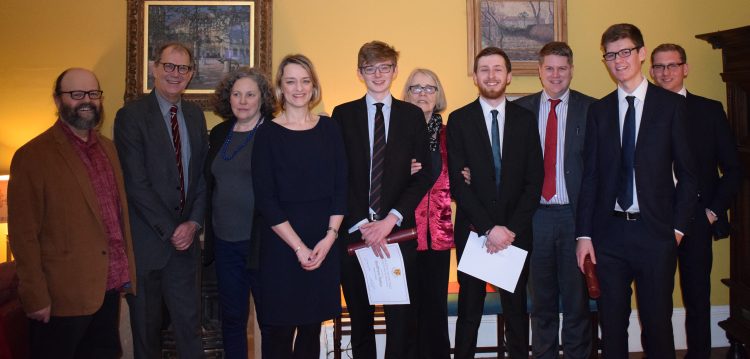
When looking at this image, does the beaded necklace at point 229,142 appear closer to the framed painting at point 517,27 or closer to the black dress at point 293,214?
the black dress at point 293,214

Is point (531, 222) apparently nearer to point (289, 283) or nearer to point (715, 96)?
point (289, 283)

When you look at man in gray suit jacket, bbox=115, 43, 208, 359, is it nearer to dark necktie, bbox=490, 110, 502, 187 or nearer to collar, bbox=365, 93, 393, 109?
collar, bbox=365, 93, 393, 109

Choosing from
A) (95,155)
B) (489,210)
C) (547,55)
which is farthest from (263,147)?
(547,55)

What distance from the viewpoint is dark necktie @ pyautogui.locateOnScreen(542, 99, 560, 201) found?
117 inches

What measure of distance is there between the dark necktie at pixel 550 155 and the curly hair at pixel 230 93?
147cm

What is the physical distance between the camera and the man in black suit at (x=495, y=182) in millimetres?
2750

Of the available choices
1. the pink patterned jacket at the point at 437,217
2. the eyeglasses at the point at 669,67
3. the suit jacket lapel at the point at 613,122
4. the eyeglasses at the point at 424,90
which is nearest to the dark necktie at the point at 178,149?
the pink patterned jacket at the point at 437,217

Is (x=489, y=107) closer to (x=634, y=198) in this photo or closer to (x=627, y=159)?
(x=627, y=159)

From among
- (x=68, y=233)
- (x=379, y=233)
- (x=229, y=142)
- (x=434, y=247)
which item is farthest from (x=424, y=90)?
(x=68, y=233)

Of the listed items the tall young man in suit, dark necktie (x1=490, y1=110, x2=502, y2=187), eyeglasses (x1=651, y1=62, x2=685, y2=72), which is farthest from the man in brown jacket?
eyeglasses (x1=651, y1=62, x2=685, y2=72)

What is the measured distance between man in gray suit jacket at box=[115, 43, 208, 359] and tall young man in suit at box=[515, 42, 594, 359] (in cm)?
177

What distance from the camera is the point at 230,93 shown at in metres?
2.85

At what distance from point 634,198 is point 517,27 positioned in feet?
5.83

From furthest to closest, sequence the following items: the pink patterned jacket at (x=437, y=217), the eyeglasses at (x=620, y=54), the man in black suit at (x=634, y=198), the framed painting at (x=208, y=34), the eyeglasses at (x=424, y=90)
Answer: the framed painting at (x=208, y=34), the eyeglasses at (x=424, y=90), the pink patterned jacket at (x=437, y=217), the eyeglasses at (x=620, y=54), the man in black suit at (x=634, y=198)
